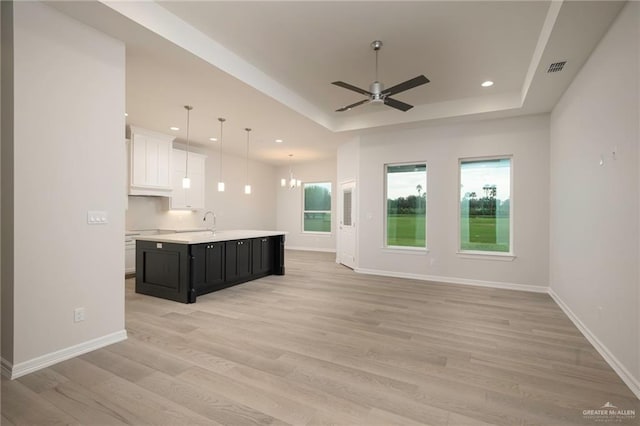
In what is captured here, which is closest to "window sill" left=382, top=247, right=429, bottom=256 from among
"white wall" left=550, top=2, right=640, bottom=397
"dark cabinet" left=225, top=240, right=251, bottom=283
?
"white wall" left=550, top=2, right=640, bottom=397

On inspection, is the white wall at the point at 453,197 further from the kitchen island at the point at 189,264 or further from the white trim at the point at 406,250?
the kitchen island at the point at 189,264

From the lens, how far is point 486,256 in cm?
547

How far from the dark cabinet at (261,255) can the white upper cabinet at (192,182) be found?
256 centimetres

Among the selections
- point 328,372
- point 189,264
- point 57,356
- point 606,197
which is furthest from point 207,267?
point 606,197

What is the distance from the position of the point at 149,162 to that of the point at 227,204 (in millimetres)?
2857

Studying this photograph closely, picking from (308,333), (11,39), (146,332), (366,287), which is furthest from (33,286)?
(366,287)

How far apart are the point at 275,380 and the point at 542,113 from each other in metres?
5.70

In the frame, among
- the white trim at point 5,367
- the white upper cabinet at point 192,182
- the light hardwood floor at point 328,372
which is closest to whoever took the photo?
the light hardwood floor at point 328,372

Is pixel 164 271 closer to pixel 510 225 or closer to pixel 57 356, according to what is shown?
pixel 57 356

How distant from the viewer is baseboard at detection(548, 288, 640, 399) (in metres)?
2.22

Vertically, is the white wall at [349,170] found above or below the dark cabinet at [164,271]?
above

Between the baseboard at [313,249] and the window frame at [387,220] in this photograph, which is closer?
the window frame at [387,220]

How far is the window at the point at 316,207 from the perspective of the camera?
10.1 meters

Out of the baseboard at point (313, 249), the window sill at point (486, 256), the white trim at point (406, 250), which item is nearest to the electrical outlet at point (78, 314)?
the white trim at point (406, 250)
